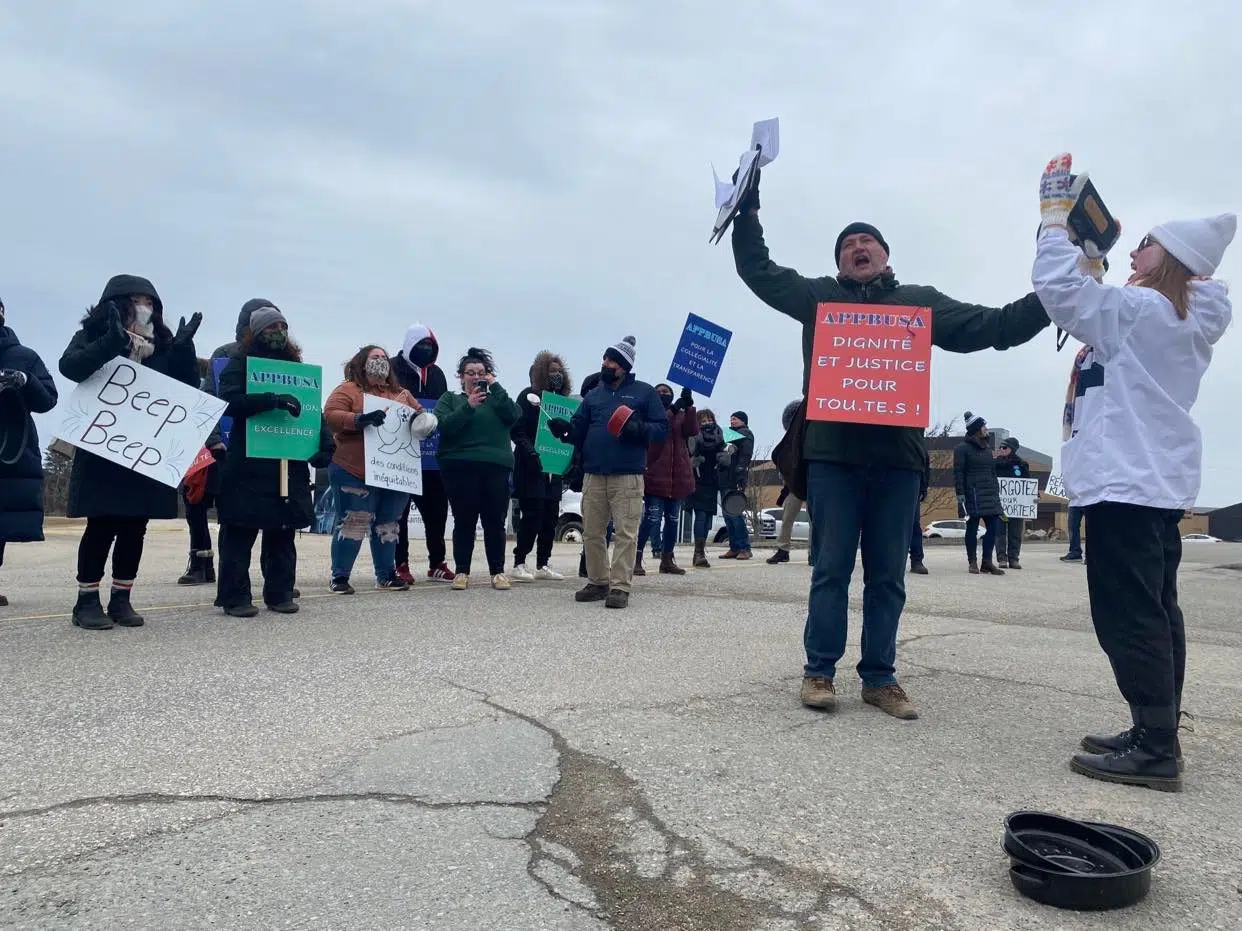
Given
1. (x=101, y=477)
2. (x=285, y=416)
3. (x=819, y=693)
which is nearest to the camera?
(x=819, y=693)

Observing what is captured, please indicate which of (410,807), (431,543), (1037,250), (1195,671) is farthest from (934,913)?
(431,543)

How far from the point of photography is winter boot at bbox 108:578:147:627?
561cm

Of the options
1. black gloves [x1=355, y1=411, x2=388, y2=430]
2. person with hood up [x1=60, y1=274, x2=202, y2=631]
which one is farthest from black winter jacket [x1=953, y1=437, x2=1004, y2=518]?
person with hood up [x1=60, y1=274, x2=202, y2=631]

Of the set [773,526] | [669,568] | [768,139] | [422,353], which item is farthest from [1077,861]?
[773,526]

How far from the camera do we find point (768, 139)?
425 centimetres

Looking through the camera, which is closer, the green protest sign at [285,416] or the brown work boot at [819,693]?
the brown work boot at [819,693]

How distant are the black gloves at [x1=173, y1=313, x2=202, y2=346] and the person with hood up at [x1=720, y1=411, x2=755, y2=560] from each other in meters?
7.65

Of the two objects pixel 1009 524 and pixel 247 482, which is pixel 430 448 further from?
pixel 1009 524

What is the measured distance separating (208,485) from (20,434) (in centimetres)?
120

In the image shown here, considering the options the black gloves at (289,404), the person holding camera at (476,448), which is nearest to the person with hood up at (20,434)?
the black gloves at (289,404)

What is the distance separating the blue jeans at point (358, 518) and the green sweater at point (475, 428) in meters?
0.57

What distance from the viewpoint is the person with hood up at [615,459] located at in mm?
7051

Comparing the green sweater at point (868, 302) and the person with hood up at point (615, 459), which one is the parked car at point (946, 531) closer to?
the person with hood up at point (615, 459)

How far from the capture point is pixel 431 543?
348 inches
